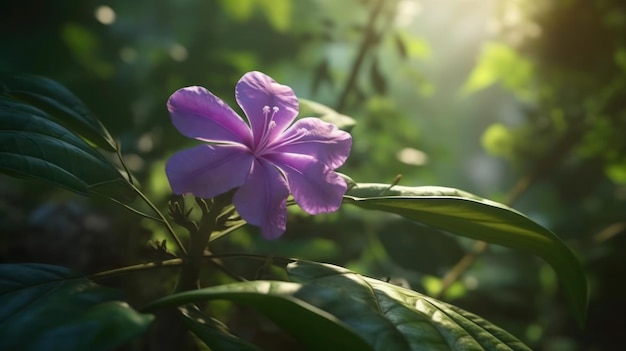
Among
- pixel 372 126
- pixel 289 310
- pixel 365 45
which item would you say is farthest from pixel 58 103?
pixel 372 126

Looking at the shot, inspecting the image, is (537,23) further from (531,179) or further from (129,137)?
(129,137)

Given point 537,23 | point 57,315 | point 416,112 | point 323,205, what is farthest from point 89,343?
point 416,112

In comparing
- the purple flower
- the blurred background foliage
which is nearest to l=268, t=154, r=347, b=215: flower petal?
the purple flower

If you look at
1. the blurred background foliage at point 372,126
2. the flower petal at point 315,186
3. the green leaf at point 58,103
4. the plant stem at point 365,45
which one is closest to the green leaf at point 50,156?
the green leaf at point 58,103

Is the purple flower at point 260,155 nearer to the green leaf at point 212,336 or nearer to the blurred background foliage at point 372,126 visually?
the green leaf at point 212,336

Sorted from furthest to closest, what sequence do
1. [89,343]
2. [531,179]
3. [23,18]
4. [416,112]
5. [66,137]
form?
[416,112], [23,18], [531,179], [66,137], [89,343]

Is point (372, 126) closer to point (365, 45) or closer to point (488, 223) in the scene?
point (365, 45)
